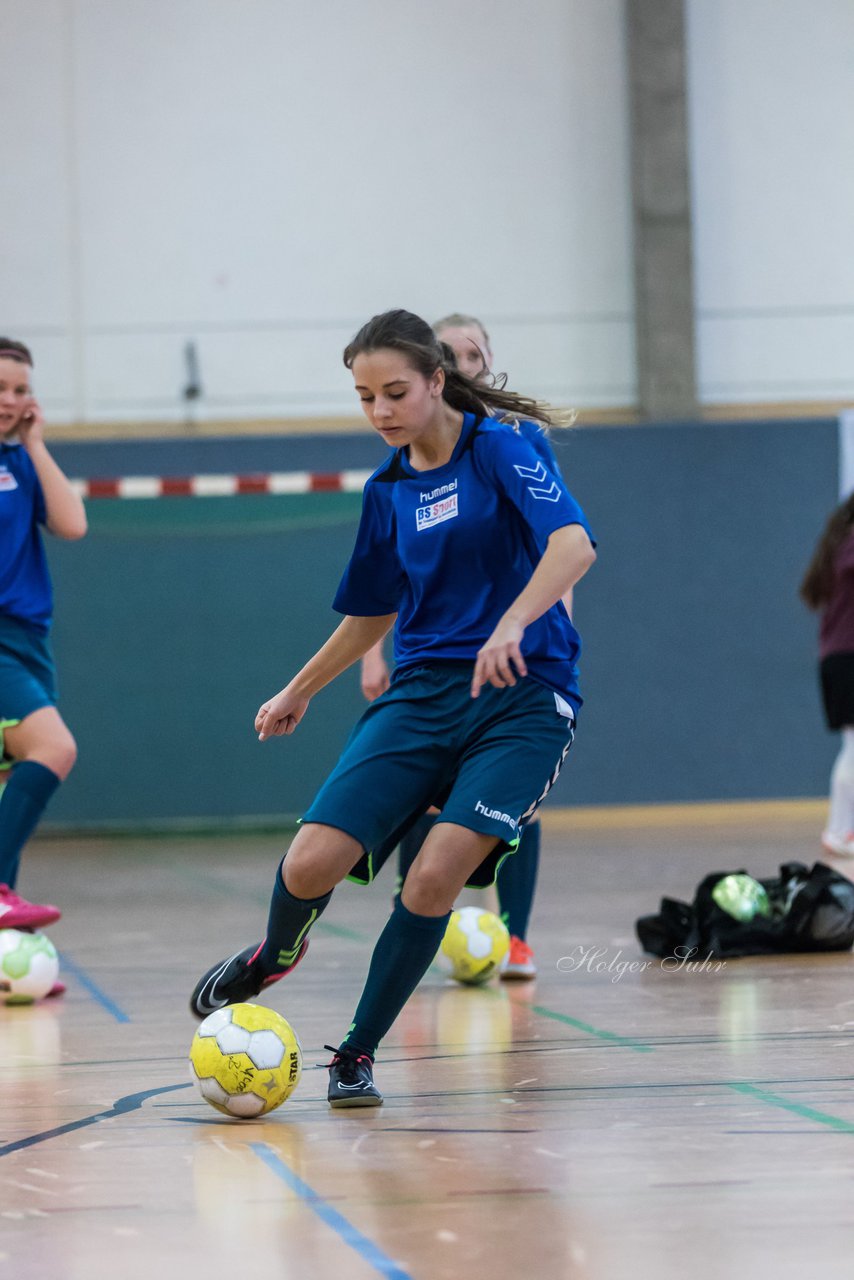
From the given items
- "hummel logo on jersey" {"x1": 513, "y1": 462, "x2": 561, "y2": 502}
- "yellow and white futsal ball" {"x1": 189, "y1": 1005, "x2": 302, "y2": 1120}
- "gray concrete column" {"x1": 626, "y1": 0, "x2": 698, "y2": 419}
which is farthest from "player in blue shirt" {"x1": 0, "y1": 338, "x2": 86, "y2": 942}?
"gray concrete column" {"x1": 626, "y1": 0, "x2": 698, "y2": 419}

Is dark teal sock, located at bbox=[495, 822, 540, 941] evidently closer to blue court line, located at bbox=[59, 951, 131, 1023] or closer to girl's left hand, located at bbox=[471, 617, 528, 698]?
blue court line, located at bbox=[59, 951, 131, 1023]

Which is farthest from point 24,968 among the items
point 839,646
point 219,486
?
point 219,486

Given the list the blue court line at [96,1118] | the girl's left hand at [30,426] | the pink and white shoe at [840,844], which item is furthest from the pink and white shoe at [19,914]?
the pink and white shoe at [840,844]

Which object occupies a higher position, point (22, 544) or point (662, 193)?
point (662, 193)

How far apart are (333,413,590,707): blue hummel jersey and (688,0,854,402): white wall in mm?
8194

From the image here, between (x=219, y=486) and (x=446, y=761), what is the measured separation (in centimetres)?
718

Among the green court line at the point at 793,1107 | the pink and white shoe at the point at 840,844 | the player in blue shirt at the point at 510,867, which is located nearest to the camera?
the green court line at the point at 793,1107

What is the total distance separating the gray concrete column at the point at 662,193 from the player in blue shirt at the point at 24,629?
6409mm

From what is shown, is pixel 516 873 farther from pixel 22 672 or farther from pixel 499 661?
pixel 499 661

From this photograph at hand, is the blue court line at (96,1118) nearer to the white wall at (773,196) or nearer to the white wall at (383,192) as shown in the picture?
the white wall at (383,192)

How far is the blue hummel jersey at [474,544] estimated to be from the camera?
357 cm

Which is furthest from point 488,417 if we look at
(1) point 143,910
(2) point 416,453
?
(1) point 143,910

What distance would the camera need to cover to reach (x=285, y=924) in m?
3.57

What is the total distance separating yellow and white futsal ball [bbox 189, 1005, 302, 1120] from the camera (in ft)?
10.8
